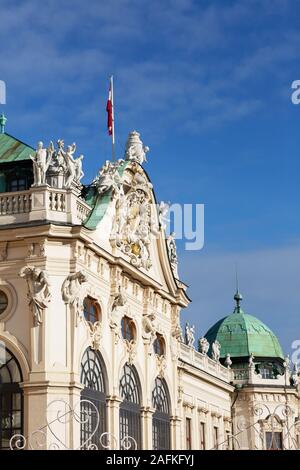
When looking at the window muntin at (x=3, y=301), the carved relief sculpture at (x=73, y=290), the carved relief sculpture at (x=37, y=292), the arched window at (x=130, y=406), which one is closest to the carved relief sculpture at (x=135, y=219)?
the arched window at (x=130, y=406)

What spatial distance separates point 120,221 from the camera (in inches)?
1943

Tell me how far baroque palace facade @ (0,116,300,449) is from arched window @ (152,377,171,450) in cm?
10

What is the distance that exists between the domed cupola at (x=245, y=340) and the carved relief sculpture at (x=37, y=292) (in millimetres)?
40147

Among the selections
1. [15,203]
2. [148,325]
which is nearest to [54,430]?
[15,203]

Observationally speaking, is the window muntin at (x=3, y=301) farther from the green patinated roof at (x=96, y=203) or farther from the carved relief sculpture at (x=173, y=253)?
the carved relief sculpture at (x=173, y=253)

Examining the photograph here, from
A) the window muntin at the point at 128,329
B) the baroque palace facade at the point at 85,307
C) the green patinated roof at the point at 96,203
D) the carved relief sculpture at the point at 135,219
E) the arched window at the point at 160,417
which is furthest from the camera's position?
the arched window at the point at 160,417

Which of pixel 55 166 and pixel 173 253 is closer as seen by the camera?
pixel 55 166

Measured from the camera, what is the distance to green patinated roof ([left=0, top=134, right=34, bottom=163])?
162 ft

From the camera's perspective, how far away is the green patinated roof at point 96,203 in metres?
46.8

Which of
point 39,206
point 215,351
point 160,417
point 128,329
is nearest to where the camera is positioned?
point 39,206

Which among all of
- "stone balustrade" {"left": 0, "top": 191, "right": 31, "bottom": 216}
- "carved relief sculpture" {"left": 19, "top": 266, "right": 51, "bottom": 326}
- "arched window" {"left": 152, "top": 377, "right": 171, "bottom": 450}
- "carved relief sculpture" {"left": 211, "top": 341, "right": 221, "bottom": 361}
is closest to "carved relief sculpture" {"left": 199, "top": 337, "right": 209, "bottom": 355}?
"carved relief sculpture" {"left": 211, "top": 341, "right": 221, "bottom": 361}

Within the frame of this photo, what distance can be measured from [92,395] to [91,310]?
3.52 m

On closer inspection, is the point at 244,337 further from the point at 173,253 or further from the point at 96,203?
the point at 96,203

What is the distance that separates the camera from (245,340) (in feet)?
273
